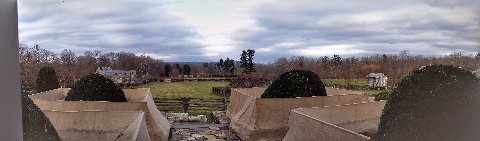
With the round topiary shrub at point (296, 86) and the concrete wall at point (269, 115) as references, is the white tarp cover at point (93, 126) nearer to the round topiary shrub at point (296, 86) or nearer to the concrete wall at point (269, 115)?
the concrete wall at point (269, 115)

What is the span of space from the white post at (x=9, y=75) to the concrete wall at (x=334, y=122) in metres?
3.07

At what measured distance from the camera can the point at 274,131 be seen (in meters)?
8.11

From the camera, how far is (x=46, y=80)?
12.2 metres

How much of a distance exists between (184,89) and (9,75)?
48.8 ft

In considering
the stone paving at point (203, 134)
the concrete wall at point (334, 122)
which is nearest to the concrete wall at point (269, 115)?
the stone paving at point (203, 134)

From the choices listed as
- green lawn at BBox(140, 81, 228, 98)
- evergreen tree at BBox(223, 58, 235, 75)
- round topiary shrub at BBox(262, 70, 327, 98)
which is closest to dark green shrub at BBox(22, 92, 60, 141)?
round topiary shrub at BBox(262, 70, 327, 98)

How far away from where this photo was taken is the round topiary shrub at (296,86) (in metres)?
8.89

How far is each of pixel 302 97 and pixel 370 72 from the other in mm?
13730

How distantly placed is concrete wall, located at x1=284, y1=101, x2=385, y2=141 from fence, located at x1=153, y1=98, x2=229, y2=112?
259 inches

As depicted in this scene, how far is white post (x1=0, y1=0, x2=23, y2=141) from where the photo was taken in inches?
49.4

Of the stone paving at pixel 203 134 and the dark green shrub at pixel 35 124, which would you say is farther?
the stone paving at pixel 203 134

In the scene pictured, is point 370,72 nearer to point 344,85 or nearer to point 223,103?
point 344,85

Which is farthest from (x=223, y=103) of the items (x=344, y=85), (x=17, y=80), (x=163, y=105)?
(x=17, y=80)

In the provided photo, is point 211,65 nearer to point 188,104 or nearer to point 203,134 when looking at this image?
point 188,104
